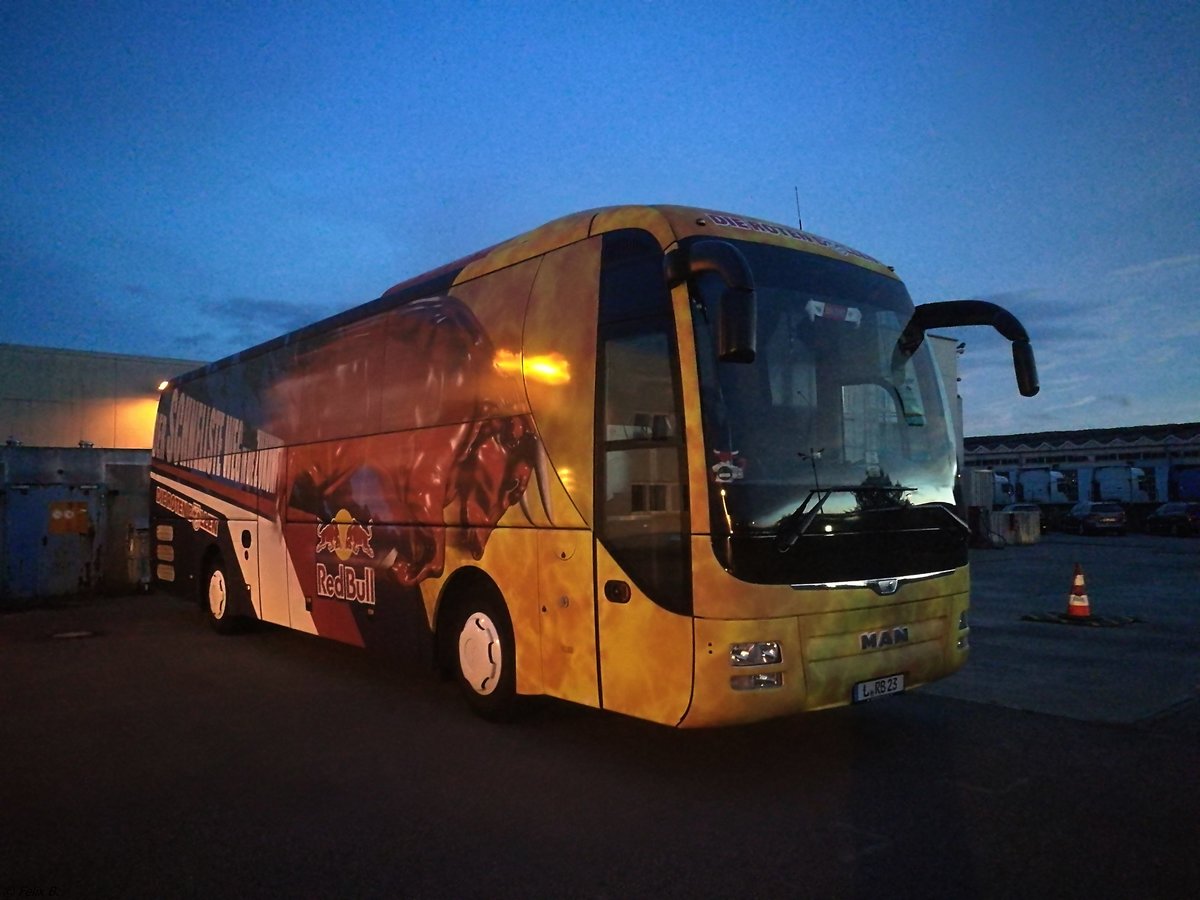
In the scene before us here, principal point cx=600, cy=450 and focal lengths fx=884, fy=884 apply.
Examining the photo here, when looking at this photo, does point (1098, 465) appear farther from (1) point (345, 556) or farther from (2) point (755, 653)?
(2) point (755, 653)

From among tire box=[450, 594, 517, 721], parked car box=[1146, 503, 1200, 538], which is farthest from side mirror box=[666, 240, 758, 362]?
parked car box=[1146, 503, 1200, 538]

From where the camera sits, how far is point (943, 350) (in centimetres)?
3250

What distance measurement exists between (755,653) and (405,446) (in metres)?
3.86

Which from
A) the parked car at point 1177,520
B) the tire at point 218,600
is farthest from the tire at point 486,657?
the parked car at point 1177,520

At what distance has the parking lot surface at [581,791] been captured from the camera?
3963mm

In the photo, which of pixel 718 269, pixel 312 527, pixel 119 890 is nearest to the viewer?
pixel 119 890

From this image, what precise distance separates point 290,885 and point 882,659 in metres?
3.52

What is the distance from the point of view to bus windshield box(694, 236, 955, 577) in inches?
199

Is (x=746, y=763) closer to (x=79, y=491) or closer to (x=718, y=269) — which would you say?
(x=718, y=269)

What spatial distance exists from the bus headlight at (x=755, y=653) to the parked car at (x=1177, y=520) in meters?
36.4

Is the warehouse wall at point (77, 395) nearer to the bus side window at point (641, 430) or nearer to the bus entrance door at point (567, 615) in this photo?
the bus entrance door at point (567, 615)

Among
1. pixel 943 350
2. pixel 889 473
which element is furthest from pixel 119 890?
pixel 943 350

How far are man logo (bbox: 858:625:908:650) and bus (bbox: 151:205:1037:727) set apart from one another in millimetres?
20

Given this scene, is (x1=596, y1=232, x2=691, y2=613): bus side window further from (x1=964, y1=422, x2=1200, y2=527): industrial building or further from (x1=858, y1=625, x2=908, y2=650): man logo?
(x1=964, y1=422, x2=1200, y2=527): industrial building
